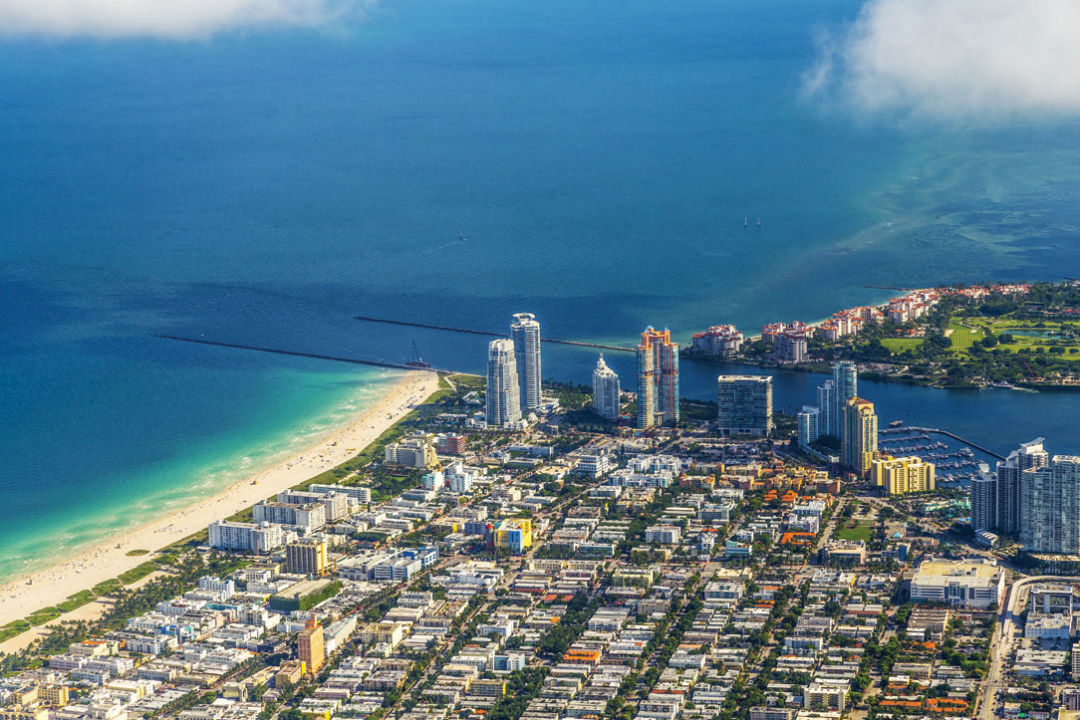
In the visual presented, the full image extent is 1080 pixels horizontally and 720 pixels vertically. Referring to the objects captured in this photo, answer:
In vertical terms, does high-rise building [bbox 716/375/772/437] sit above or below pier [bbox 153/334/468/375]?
below

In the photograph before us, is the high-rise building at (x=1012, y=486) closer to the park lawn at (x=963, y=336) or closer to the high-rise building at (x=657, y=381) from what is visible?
A: the high-rise building at (x=657, y=381)

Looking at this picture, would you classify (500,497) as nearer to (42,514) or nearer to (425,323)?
(42,514)

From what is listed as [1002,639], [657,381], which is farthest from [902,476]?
[1002,639]

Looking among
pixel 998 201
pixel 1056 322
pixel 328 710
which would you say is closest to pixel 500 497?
pixel 328 710

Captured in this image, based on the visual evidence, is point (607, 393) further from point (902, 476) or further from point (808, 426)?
point (902, 476)

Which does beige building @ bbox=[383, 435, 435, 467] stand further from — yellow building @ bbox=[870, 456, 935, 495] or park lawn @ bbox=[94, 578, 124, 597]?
yellow building @ bbox=[870, 456, 935, 495]

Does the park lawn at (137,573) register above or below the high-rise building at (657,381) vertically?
below

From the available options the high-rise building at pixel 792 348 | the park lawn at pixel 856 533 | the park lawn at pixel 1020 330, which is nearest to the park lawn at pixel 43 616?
the park lawn at pixel 856 533

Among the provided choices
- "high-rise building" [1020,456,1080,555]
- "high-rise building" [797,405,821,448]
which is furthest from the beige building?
"high-rise building" [1020,456,1080,555]
